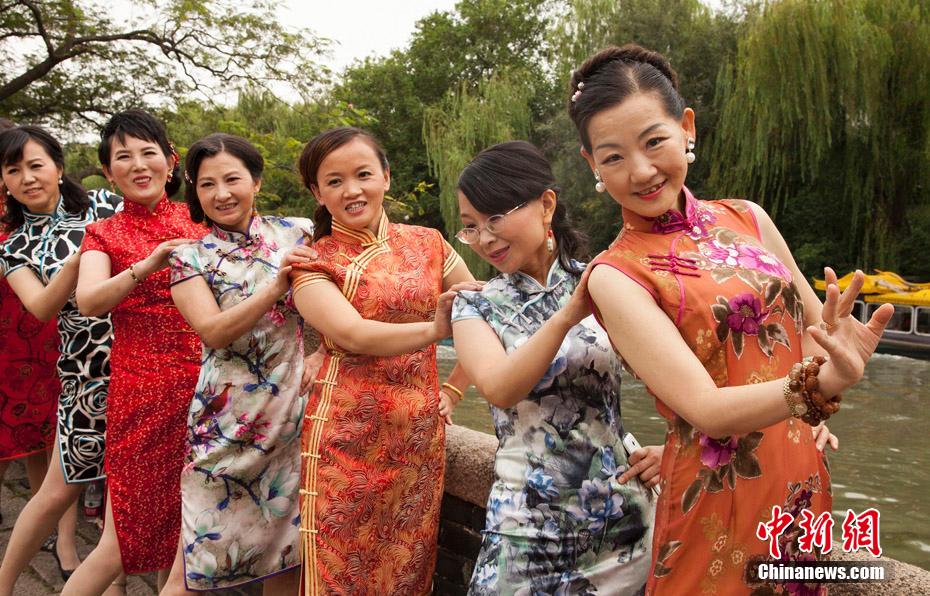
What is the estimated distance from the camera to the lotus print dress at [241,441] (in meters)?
2.52

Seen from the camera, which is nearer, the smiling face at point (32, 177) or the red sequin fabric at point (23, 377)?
the smiling face at point (32, 177)

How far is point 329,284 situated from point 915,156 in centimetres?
1602

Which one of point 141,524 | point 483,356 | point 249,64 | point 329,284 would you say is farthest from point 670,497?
point 249,64

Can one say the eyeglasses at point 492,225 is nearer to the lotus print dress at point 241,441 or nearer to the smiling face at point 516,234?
the smiling face at point 516,234

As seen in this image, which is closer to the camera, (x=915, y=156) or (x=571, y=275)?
(x=571, y=275)

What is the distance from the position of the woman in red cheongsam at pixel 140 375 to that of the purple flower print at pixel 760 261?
6.79 feet

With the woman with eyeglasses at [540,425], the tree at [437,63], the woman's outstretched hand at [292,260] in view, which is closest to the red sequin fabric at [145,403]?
the woman's outstretched hand at [292,260]

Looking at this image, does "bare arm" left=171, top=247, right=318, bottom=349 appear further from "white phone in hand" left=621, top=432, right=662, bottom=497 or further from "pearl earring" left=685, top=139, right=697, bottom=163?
"pearl earring" left=685, top=139, right=697, bottom=163

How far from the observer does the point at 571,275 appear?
1938mm

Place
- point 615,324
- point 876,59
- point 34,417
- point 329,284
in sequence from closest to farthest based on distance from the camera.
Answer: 1. point 615,324
2. point 329,284
3. point 34,417
4. point 876,59

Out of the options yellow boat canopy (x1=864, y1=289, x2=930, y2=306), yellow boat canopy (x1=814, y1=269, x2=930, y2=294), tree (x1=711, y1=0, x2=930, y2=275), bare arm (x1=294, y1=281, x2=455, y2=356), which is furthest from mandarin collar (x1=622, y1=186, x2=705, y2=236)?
tree (x1=711, y1=0, x2=930, y2=275)

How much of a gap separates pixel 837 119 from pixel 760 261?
16.1m

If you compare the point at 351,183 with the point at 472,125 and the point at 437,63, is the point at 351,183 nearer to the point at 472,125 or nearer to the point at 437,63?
the point at 472,125

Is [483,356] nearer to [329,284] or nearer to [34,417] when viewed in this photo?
[329,284]
